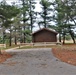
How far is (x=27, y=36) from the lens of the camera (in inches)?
2266

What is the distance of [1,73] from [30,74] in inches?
49.3

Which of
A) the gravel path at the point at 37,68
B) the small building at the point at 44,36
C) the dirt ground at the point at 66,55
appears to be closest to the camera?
the gravel path at the point at 37,68

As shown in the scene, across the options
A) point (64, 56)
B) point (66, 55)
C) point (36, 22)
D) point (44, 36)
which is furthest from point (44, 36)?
point (64, 56)

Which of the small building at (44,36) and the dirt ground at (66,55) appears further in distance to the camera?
the small building at (44,36)

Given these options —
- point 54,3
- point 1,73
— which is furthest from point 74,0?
point 54,3

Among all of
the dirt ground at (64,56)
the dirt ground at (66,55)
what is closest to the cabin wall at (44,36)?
the dirt ground at (66,55)

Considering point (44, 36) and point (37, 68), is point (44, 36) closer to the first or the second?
point (44, 36)

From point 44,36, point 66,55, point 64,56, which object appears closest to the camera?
point 64,56

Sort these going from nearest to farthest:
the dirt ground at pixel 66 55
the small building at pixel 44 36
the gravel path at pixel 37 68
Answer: the gravel path at pixel 37 68, the dirt ground at pixel 66 55, the small building at pixel 44 36

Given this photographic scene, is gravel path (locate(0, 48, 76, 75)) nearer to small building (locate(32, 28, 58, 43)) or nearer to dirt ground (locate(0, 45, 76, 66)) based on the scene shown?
dirt ground (locate(0, 45, 76, 66))

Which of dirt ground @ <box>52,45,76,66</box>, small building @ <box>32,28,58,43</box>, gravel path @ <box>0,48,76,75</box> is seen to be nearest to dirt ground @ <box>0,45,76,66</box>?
dirt ground @ <box>52,45,76,66</box>

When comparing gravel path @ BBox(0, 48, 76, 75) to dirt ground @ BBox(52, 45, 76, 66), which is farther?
dirt ground @ BBox(52, 45, 76, 66)

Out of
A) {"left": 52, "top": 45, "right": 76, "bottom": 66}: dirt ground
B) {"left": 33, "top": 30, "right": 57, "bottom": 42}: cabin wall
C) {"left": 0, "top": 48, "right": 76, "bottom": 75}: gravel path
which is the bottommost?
{"left": 52, "top": 45, "right": 76, "bottom": 66}: dirt ground

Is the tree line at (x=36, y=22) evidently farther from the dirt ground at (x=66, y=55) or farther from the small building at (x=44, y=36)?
the dirt ground at (x=66, y=55)
